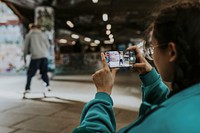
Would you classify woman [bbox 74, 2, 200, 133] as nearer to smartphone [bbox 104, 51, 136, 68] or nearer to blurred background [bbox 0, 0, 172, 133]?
smartphone [bbox 104, 51, 136, 68]

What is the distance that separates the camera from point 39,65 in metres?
7.15

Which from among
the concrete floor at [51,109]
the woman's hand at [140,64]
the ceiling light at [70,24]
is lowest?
the concrete floor at [51,109]

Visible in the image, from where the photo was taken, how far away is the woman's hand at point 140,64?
61.1 inches

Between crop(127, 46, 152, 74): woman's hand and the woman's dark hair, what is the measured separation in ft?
1.63

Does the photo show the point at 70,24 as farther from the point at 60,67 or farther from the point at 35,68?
the point at 35,68

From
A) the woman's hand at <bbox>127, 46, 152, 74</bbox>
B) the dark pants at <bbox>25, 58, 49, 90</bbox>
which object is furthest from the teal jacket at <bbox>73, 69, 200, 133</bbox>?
the dark pants at <bbox>25, 58, 49, 90</bbox>

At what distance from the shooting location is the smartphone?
1.45 m

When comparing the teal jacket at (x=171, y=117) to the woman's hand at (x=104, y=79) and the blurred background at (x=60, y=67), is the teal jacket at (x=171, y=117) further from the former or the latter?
the blurred background at (x=60, y=67)

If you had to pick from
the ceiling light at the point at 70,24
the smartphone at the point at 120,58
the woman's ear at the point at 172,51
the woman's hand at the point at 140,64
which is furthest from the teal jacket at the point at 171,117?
the ceiling light at the point at 70,24

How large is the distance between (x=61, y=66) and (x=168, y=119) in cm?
1442

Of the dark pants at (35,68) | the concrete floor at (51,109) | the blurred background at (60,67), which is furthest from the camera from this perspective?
the dark pants at (35,68)

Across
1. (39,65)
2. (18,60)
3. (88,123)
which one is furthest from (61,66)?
(88,123)

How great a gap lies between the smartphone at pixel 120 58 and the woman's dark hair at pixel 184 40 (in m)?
0.43

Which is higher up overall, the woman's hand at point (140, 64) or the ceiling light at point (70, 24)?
the ceiling light at point (70, 24)
